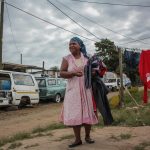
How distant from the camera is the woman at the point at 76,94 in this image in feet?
20.2

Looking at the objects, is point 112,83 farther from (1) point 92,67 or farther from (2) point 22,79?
(1) point 92,67

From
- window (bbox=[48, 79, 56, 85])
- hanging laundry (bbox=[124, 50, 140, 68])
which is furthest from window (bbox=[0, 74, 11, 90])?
hanging laundry (bbox=[124, 50, 140, 68])

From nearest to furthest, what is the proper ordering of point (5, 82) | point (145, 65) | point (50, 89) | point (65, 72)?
1. point (65, 72)
2. point (145, 65)
3. point (5, 82)
4. point (50, 89)

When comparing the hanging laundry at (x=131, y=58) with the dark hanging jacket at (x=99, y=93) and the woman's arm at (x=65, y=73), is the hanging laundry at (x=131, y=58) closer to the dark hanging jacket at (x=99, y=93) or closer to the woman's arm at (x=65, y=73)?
the dark hanging jacket at (x=99, y=93)

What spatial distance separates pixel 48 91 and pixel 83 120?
1624 centimetres

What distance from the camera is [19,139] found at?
7797 mm

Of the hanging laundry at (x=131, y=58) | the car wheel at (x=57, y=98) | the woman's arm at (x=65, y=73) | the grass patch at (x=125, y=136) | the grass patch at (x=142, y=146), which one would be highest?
the hanging laundry at (x=131, y=58)

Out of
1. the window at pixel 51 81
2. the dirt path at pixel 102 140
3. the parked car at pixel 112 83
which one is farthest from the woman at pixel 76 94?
the parked car at pixel 112 83

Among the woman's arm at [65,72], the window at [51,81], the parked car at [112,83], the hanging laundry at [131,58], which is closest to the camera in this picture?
the woman's arm at [65,72]

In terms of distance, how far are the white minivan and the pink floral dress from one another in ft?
35.4

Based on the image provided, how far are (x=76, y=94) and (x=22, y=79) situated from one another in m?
12.3

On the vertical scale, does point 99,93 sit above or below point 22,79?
below

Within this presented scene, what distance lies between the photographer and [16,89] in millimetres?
17406

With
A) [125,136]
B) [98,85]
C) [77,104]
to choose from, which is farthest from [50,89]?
[77,104]
